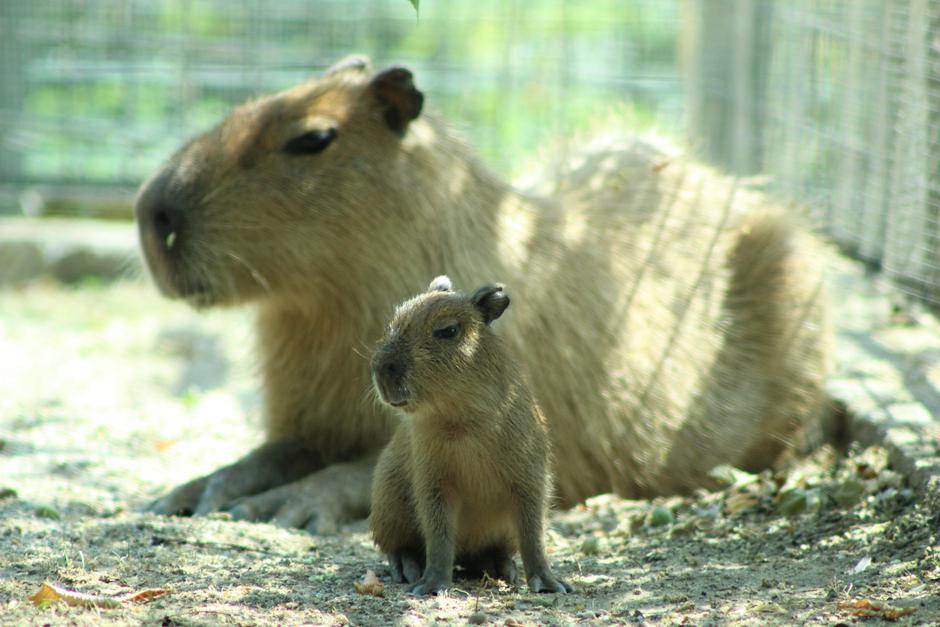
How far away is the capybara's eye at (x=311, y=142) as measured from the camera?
A: 13.9ft

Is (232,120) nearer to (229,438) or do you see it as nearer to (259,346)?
(259,346)

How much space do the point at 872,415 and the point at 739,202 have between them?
47.8 inches

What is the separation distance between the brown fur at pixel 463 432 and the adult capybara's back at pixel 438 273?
1085 millimetres

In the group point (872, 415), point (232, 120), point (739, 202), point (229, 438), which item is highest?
point (232, 120)

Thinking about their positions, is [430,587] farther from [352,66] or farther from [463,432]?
[352,66]

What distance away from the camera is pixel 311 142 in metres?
4.24

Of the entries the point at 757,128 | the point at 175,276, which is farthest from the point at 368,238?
the point at 757,128

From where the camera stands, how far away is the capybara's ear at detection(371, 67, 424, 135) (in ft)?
14.0

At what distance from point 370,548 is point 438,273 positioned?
3.50ft

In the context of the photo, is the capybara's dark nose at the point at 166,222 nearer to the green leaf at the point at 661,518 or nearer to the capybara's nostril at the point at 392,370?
the capybara's nostril at the point at 392,370

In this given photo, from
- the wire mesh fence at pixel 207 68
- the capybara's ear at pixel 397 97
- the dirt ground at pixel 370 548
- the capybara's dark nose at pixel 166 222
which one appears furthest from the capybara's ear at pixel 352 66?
the wire mesh fence at pixel 207 68

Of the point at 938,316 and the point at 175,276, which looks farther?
the point at 938,316

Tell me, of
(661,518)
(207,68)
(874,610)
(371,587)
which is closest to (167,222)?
(371,587)

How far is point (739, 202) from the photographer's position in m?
5.35
